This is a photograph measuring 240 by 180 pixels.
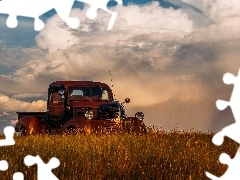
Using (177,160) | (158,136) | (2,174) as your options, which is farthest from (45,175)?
(158,136)

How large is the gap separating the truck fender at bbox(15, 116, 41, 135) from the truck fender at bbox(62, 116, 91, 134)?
2.95 meters

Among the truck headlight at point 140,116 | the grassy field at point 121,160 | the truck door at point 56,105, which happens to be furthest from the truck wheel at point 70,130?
the grassy field at point 121,160

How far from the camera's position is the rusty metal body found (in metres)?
18.8

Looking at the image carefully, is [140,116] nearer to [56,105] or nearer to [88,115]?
[88,115]

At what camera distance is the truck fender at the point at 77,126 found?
1830 centimetres

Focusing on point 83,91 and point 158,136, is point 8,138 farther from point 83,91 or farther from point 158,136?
point 83,91

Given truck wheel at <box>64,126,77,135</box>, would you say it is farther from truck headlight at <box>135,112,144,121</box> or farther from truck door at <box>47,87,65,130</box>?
truck headlight at <box>135,112,144,121</box>

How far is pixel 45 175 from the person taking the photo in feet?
23.9

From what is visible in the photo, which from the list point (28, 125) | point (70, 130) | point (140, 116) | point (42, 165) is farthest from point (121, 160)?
point (28, 125)

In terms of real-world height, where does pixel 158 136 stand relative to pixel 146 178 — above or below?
above

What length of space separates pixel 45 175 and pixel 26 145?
611 centimetres

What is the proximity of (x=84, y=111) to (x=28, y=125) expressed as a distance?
2879 mm

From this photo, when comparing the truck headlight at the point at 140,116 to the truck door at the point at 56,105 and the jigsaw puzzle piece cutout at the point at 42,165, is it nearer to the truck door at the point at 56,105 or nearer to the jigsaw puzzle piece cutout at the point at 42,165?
the truck door at the point at 56,105

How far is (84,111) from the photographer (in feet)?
65.3
